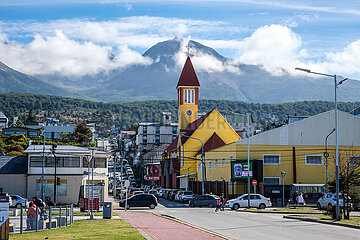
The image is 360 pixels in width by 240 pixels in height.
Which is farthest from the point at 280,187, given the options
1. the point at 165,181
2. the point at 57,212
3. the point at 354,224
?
the point at 165,181

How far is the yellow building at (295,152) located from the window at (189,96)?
121 feet

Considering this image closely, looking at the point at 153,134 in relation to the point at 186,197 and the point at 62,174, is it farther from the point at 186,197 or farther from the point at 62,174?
the point at 62,174

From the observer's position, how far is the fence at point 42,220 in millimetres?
22362

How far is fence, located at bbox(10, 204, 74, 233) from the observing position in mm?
22362

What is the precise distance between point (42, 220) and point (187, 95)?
74386 millimetres

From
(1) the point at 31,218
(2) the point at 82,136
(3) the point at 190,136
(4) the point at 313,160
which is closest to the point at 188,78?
(3) the point at 190,136

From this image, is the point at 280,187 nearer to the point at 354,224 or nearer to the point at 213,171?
the point at 213,171

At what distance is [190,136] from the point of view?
82562 millimetres

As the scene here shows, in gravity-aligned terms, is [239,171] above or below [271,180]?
above

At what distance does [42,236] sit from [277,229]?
11.2 metres

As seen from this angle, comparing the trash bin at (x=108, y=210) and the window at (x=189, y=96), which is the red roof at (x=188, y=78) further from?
the trash bin at (x=108, y=210)

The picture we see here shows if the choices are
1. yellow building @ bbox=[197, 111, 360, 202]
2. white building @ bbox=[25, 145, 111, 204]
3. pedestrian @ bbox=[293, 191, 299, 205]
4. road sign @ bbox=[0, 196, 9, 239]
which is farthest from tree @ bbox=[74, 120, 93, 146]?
road sign @ bbox=[0, 196, 9, 239]

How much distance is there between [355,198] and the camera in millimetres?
29469

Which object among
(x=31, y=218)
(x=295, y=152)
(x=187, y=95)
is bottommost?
(x=31, y=218)
